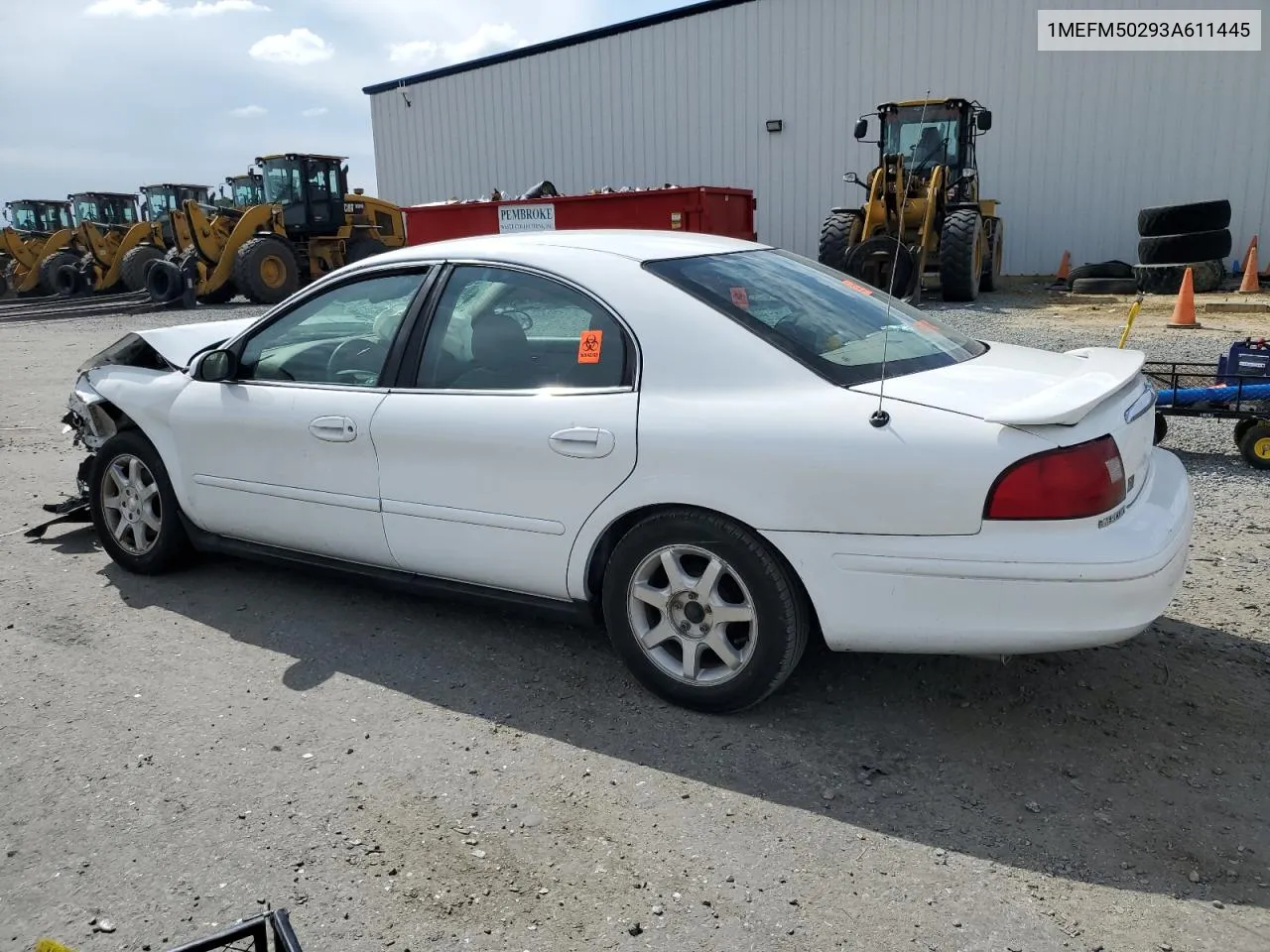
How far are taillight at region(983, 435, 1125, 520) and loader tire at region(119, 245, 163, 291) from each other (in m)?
25.2

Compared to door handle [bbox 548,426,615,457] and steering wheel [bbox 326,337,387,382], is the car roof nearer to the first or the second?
steering wheel [bbox 326,337,387,382]

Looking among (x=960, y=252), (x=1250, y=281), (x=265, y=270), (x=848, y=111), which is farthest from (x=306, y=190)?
(x=1250, y=281)

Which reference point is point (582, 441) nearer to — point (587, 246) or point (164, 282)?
point (587, 246)

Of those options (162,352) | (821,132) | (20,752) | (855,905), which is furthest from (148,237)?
(855,905)

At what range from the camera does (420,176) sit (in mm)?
28578

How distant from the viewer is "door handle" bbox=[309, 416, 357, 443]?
12.1 ft

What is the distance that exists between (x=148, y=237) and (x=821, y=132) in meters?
16.7

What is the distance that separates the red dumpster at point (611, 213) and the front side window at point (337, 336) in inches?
359

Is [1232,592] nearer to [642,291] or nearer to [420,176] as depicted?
[642,291]

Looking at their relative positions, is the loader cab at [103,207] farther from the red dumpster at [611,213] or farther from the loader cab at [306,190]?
the red dumpster at [611,213]

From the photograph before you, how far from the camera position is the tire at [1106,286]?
16641mm

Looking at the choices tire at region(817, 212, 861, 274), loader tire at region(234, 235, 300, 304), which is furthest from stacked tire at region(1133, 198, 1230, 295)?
loader tire at region(234, 235, 300, 304)

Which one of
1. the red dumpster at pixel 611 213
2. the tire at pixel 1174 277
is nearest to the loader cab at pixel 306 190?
the red dumpster at pixel 611 213

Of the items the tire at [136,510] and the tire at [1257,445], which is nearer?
the tire at [136,510]
